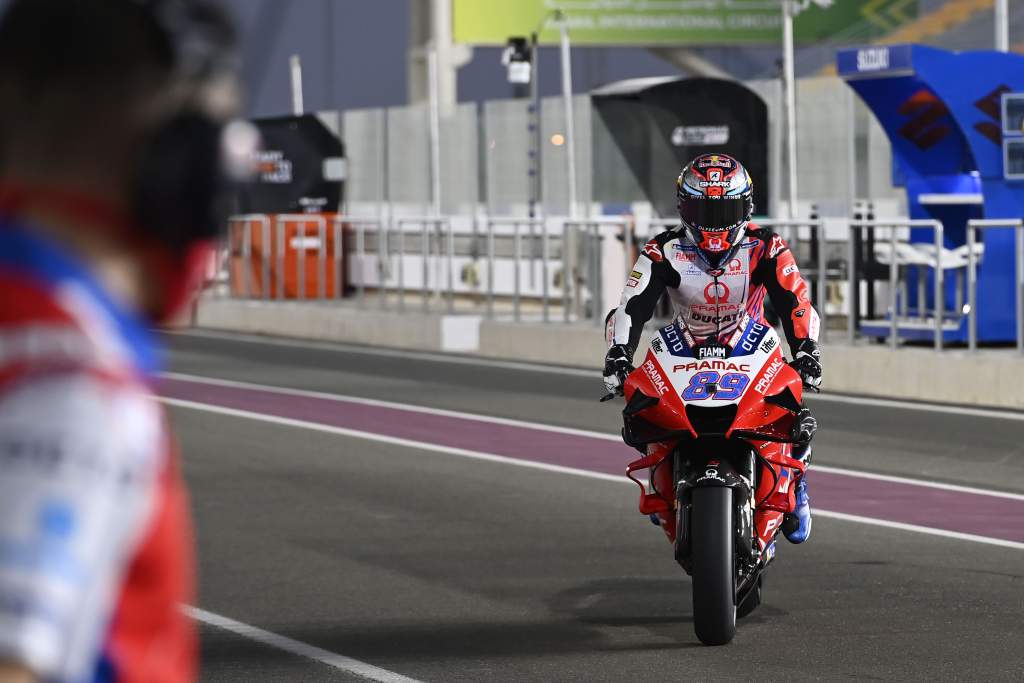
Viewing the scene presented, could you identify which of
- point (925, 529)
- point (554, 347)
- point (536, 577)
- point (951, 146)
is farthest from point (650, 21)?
point (536, 577)

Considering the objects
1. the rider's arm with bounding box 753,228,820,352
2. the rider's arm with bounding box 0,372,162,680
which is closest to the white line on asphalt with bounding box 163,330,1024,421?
the rider's arm with bounding box 753,228,820,352

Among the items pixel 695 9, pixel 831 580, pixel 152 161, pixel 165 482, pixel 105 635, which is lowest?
pixel 831 580

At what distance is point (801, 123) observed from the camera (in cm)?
2781

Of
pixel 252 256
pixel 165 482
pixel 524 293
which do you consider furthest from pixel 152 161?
pixel 252 256

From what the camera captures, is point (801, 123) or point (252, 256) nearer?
point (801, 123)

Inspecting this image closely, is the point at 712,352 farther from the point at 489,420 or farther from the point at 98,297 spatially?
the point at 489,420

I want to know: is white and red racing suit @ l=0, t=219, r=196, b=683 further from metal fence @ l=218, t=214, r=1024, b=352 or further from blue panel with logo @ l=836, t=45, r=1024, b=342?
blue panel with logo @ l=836, t=45, r=1024, b=342

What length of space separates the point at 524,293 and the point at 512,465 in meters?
11.0

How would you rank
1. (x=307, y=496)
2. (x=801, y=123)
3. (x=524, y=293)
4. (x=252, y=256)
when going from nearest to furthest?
(x=307, y=496), (x=524, y=293), (x=801, y=123), (x=252, y=256)

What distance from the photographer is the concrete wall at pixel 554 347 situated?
17703mm

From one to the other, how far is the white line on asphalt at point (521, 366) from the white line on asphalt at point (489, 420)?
A: 1.65 metres

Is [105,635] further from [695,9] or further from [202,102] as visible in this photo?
[695,9]

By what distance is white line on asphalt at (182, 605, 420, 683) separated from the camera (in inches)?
305

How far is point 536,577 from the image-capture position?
9.89 m
